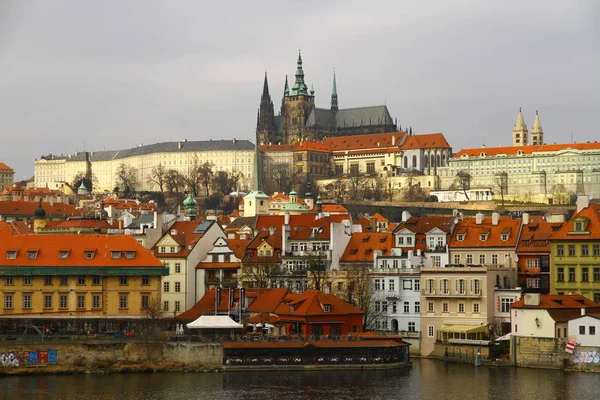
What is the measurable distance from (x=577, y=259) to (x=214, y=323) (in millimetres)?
20786

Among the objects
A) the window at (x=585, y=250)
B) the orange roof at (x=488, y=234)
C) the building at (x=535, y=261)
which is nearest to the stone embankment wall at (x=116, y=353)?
the orange roof at (x=488, y=234)

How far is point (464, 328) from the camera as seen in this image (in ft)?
233

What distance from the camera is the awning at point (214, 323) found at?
221 ft

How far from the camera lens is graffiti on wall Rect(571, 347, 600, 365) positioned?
64769 millimetres

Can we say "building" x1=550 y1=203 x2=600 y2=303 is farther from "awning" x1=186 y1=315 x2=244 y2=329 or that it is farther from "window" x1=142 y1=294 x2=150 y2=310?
"window" x1=142 y1=294 x2=150 y2=310

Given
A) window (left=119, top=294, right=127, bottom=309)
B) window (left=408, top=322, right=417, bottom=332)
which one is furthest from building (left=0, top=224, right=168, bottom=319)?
window (left=408, top=322, right=417, bottom=332)

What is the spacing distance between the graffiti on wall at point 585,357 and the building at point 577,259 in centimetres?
731

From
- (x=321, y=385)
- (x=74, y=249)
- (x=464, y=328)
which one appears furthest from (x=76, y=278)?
(x=464, y=328)

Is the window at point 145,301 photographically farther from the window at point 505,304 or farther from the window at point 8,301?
the window at point 505,304

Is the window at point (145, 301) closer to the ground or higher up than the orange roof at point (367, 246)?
closer to the ground

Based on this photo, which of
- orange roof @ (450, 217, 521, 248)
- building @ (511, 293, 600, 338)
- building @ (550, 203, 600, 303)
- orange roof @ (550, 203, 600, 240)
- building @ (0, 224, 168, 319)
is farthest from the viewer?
orange roof @ (450, 217, 521, 248)

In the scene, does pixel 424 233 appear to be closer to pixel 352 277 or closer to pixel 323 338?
pixel 352 277

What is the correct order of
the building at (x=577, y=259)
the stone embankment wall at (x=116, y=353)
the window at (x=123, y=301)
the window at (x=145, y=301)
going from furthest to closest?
the window at (x=145, y=301)
the window at (x=123, y=301)
the building at (x=577, y=259)
the stone embankment wall at (x=116, y=353)

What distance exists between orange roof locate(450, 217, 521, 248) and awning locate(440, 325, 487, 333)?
21.6 ft
